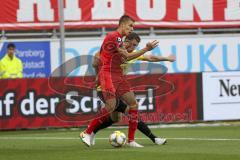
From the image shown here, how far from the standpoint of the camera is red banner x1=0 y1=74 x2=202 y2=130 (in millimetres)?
21391

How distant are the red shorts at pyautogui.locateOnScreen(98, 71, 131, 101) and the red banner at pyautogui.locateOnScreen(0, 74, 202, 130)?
6.76 metres

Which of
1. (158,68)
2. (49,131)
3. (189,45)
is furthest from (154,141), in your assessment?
(189,45)

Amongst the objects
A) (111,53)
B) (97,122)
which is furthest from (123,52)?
(97,122)

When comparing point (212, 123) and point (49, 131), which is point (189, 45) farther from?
point (49, 131)

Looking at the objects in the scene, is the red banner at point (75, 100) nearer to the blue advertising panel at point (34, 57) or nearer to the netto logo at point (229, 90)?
the netto logo at point (229, 90)

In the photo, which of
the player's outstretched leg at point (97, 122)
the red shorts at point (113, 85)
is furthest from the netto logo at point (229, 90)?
A: the player's outstretched leg at point (97, 122)

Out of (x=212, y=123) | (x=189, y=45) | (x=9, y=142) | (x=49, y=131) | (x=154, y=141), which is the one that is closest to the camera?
(x=154, y=141)

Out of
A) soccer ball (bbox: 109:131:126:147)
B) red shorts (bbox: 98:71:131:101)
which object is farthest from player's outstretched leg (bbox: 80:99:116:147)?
soccer ball (bbox: 109:131:126:147)

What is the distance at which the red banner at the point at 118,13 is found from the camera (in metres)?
27.4

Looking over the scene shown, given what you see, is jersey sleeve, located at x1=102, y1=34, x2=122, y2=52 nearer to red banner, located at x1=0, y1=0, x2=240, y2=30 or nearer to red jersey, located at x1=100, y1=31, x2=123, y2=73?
red jersey, located at x1=100, y1=31, x2=123, y2=73

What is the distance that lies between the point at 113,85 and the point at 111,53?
0.56m

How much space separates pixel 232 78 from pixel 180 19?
7.06 meters

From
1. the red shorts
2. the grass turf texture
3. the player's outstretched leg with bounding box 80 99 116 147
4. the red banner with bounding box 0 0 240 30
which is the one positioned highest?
the red banner with bounding box 0 0 240 30

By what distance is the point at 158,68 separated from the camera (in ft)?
88.0
